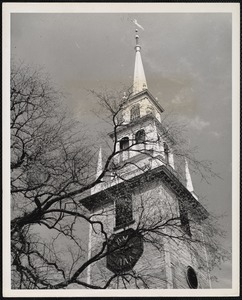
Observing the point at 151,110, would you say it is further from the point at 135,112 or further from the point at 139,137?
the point at 139,137

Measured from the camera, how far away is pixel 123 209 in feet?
40.7

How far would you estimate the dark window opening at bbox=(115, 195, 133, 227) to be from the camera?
1223 centimetres

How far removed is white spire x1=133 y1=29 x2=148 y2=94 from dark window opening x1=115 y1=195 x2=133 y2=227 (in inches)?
67.6

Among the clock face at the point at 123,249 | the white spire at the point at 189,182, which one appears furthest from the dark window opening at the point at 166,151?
the clock face at the point at 123,249

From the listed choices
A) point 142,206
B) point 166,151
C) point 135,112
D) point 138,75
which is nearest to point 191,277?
point 142,206

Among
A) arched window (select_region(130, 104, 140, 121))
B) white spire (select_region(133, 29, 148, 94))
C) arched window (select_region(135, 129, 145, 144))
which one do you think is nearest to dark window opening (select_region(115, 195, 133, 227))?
arched window (select_region(135, 129, 145, 144))

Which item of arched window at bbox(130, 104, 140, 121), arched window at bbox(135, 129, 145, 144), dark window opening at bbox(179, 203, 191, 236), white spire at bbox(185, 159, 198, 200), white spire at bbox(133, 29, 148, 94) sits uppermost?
white spire at bbox(133, 29, 148, 94)

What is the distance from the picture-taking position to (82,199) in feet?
37.3

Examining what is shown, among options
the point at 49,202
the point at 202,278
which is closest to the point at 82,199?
the point at 49,202

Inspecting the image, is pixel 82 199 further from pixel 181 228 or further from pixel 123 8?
pixel 123 8

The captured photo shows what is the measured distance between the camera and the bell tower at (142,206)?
1173cm

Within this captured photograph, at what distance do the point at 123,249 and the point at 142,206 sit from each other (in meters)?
0.90

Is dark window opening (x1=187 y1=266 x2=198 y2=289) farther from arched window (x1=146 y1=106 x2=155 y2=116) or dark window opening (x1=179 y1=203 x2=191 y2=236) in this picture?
Answer: arched window (x1=146 y1=106 x2=155 y2=116)

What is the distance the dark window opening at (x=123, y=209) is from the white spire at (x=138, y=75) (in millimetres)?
1718
